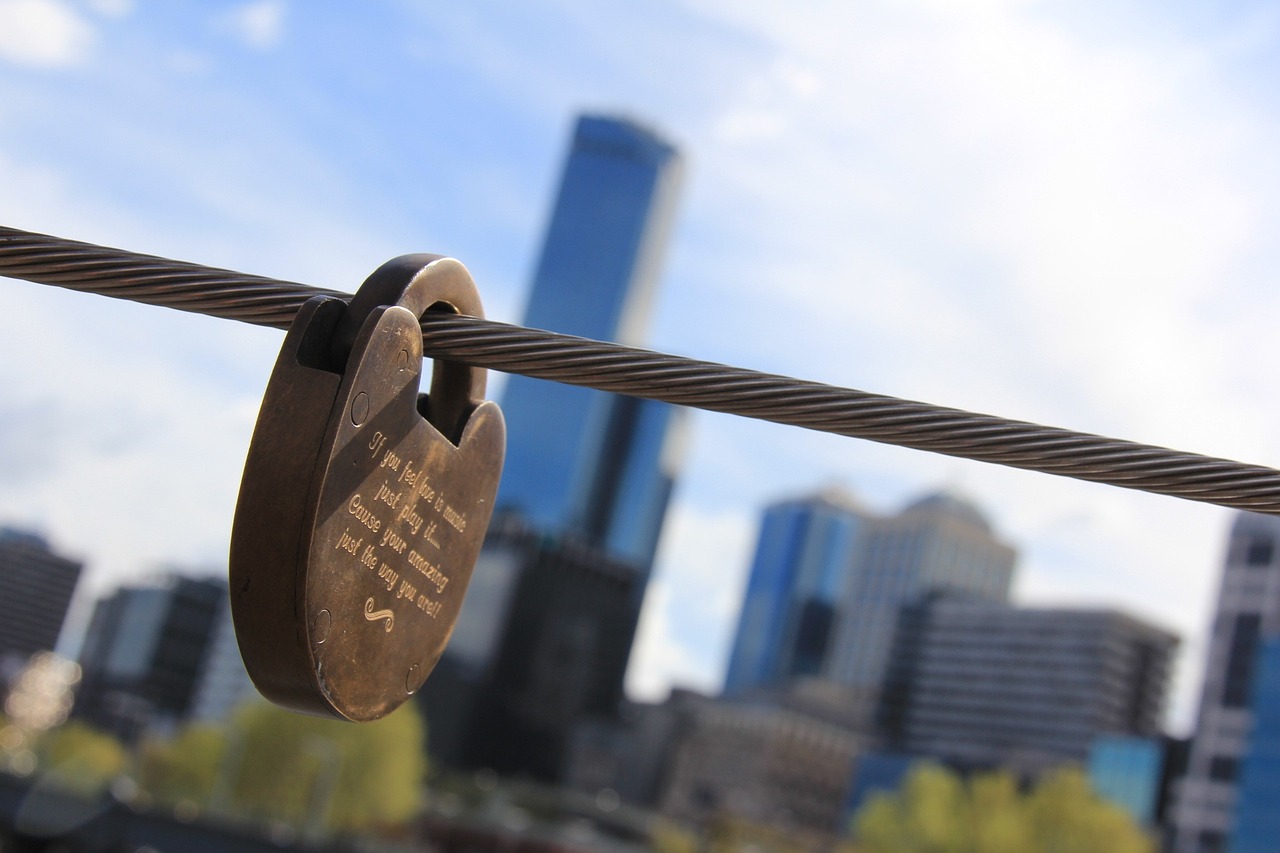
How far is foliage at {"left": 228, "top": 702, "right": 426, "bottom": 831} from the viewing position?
203 feet

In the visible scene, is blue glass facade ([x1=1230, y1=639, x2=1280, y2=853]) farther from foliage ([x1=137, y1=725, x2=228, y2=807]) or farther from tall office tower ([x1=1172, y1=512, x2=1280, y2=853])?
foliage ([x1=137, y1=725, x2=228, y2=807])

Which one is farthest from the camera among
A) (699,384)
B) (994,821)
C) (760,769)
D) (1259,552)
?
(760,769)

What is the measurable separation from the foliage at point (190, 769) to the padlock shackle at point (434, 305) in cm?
7004

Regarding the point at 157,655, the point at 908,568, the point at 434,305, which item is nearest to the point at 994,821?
the point at 434,305

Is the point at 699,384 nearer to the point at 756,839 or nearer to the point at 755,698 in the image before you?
the point at 756,839

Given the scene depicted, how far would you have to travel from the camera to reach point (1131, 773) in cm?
10312

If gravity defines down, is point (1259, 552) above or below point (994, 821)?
above

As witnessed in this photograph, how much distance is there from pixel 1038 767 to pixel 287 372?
122 m

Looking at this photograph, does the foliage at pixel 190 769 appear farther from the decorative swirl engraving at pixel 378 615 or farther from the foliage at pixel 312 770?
the decorative swirl engraving at pixel 378 615

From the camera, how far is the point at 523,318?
198500 mm

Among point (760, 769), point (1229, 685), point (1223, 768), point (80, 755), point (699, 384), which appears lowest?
point (80, 755)

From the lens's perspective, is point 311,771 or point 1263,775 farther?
point 1263,775

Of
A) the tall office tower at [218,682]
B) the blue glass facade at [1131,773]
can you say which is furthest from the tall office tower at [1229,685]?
the tall office tower at [218,682]

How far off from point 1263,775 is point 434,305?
260 ft
